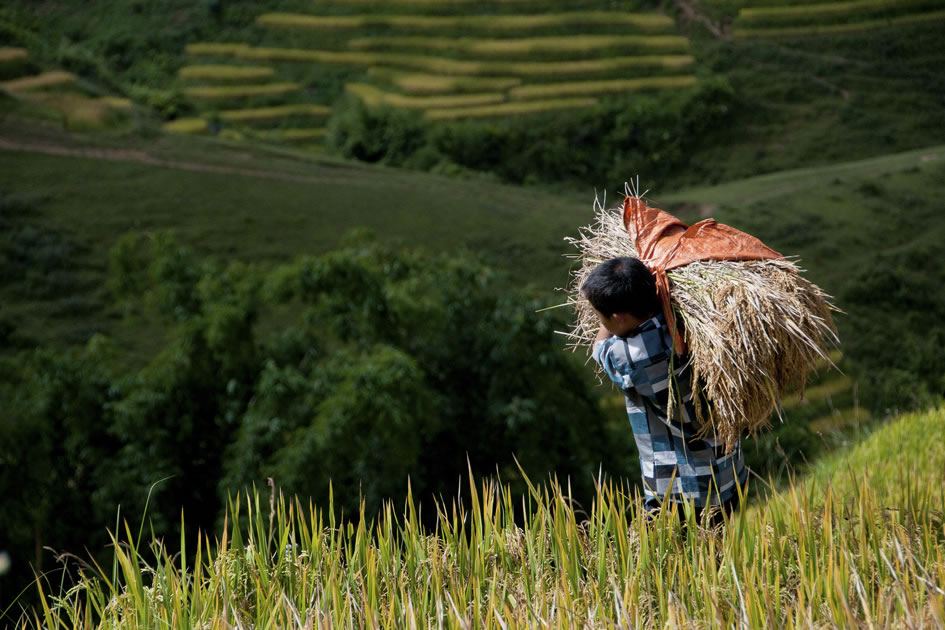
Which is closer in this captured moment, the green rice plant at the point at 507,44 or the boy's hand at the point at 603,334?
the boy's hand at the point at 603,334

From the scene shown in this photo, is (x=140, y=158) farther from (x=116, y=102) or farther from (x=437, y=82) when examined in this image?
(x=437, y=82)

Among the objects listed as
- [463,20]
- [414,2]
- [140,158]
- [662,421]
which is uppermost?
[414,2]

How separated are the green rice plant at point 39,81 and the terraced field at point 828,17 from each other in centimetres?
839

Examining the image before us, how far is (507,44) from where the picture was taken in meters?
12.5

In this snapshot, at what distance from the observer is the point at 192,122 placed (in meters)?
10.7

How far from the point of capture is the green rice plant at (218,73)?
11648 millimetres

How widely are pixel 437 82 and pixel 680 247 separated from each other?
35.0 ft

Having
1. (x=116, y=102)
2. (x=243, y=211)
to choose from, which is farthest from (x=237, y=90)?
(x=243, y=211)

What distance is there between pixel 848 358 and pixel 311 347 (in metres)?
4.57

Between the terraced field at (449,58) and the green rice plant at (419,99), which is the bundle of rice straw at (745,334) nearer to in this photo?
the terraced field at (449,58)

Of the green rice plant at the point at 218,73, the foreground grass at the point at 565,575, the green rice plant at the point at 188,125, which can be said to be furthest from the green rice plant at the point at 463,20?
the foreground grass at the point at 565,575

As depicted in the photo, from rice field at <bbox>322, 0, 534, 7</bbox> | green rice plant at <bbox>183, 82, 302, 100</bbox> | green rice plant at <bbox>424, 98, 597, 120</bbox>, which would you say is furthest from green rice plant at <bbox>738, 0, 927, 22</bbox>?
green rice plant at <bbox>183, 82, 302, 100</bbox>

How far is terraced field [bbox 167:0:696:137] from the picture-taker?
450 inches

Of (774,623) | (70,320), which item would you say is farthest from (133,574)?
(70,320)
